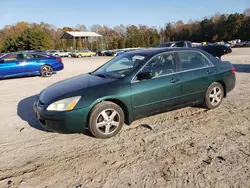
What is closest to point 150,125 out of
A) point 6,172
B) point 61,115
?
point 61,115

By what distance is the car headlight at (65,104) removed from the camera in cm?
356

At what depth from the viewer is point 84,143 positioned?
3.69 m

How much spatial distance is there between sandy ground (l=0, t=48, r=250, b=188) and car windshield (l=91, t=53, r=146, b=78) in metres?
1.05

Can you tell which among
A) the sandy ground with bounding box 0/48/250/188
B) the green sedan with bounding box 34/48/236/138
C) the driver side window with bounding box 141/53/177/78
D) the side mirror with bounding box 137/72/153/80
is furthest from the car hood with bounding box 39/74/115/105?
the driver side window with bounding box 141/53/177/78

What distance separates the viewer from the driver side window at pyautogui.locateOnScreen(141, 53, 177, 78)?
13.9ft

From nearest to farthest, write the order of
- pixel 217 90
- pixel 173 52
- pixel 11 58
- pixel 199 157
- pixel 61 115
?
pixel 199 157, pixel 61 115, pixel 173 52, pixel 217 90, pixel 11 58

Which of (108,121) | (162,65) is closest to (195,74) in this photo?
(162,65)

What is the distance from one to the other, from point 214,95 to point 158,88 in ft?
5.30

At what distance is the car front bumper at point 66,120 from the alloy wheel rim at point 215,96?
2.86m

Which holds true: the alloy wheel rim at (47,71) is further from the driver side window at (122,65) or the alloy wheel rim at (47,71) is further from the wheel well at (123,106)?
the wheel well at (123,106)

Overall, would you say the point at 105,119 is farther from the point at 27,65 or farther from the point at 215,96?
the point at 27,65

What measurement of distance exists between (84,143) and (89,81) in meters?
1.16

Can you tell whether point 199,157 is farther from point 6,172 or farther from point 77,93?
point 6,172

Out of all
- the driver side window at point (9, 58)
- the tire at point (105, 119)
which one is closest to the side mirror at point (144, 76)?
the tire at point (105, 119)
